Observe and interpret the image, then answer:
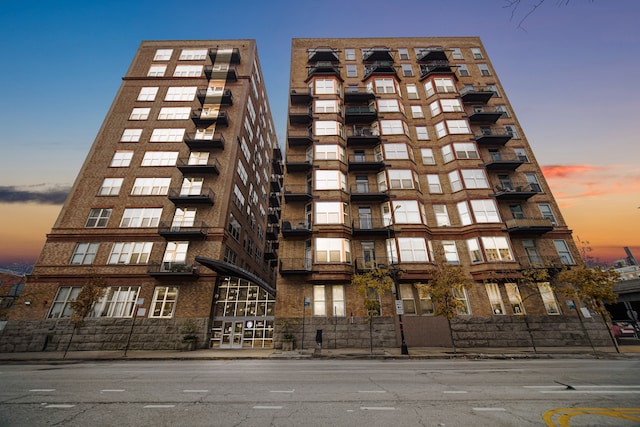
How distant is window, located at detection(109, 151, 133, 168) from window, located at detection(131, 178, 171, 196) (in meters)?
2.98

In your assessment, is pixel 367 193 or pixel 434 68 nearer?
pixel 367 193

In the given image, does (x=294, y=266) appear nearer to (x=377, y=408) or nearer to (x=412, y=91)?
(x=377, y=408)

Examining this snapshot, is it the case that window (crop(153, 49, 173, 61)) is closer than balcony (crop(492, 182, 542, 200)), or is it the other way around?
balcony (crop(492, 182, 542, 200))

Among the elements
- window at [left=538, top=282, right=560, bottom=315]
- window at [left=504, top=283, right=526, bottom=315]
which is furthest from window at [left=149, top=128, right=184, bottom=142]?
window at [left=538, top=282, right=560, bottom=315]

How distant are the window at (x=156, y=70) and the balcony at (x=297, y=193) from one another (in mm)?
26952

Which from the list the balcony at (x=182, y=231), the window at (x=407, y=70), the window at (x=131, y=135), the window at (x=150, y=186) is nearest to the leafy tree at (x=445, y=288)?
the balcony at (x=182, y=231)

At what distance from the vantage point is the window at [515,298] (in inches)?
847

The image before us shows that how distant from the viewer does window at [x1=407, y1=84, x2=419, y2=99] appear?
32969 mm

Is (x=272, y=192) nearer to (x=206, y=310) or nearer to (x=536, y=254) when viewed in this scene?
(x=206, y=310)

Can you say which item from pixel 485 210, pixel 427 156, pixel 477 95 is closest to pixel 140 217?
pixel 427 156

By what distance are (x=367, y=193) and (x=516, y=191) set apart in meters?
14.8

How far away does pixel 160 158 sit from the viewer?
29094 millimetres

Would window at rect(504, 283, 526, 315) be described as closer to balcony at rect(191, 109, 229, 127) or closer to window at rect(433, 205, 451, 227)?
window at rect(433, 205, 451, 227)

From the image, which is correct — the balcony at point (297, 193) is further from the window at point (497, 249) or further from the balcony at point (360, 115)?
the window at point (497, 249)
